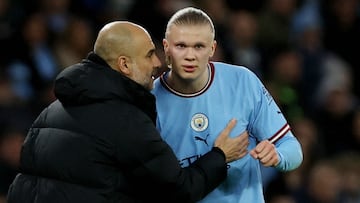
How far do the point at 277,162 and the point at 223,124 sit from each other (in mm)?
368

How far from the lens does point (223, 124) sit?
5.52 m

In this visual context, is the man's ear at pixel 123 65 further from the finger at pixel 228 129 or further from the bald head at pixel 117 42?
the finger at pixel 228 129

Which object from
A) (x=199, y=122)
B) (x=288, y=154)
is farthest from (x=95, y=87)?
(x=288, y=154)

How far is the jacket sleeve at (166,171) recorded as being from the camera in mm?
5113

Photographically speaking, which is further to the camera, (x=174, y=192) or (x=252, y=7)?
(x=252, y=7)

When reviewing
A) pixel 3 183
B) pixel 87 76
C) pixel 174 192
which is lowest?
pixel 3 183

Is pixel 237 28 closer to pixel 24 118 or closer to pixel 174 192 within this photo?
pixel 24 118

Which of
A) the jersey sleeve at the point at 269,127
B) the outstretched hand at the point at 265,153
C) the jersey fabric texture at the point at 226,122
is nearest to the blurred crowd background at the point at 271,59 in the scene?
the jersey fabric texture at the point at 226,122

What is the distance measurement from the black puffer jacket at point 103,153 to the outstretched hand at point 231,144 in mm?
A: 123

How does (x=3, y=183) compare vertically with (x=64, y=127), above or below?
below

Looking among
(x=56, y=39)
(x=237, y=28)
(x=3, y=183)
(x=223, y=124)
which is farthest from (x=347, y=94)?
(x=223, y=124)

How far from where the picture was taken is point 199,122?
5512mm

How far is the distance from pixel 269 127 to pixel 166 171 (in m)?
0.70

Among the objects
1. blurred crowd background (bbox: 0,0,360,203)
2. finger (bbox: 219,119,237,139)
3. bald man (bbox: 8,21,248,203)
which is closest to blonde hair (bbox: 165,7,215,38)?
bald man (bbox: 8,21,248,203)
